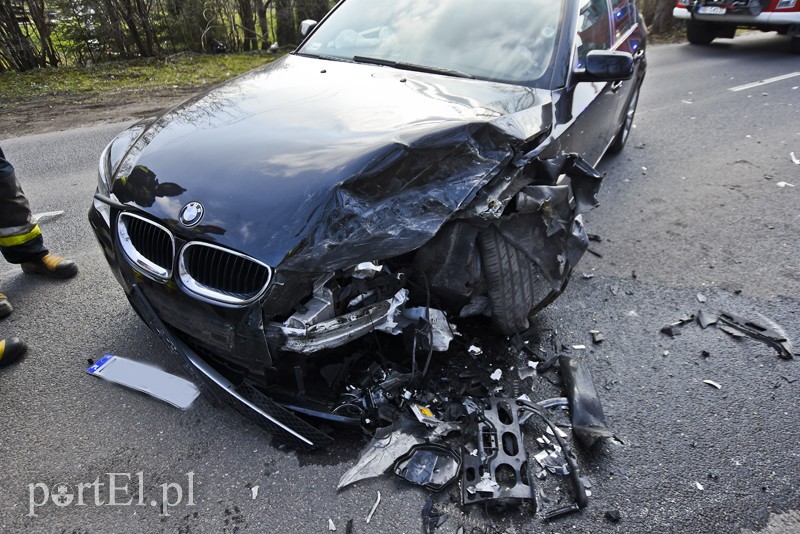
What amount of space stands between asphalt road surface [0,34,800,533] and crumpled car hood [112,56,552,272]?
0.91 metres

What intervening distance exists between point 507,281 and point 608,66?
1517 millimetres

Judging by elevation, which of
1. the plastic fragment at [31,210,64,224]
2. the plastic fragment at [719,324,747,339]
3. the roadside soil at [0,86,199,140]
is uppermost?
the roadside soil at [0,86,199,140]

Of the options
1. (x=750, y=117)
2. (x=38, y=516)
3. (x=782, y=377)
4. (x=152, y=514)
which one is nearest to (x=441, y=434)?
(x=152, y=514)

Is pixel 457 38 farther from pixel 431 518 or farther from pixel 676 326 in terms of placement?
pixel 431 518

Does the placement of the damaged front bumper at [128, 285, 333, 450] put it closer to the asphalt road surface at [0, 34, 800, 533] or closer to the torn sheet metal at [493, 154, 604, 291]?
the asphalt road surface at [0, 34, 800, 533]

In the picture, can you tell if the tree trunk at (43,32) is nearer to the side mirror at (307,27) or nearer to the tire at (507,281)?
the side mirror at (307,27)

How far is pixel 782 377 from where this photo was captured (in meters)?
2.66

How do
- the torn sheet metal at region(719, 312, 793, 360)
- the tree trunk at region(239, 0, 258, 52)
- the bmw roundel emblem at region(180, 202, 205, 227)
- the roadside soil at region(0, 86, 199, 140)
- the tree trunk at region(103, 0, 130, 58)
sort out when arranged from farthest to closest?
the tree trunk at region(239, 0, 258, 52), the tree trunk at region(103, 0, 130, 58), the roadside soil at region(0, 86, 199, 140), the torn sheet metal at region(719, 312, 793, 360), the bmw roundel emblem at region(180, 202, 205, 227)

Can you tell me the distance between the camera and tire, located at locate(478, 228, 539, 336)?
96.3 inches

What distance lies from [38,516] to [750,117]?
7.87 metres

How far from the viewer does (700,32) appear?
10734 mm

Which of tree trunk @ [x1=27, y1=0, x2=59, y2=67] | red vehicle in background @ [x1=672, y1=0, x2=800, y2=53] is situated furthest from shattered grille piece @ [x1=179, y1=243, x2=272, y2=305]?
red vehicle in background @ [x1=672, y1=0, x2=800, y2=53]

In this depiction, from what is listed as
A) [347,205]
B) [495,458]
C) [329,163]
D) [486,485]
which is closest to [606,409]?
[495,458]

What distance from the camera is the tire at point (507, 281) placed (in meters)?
2.45
